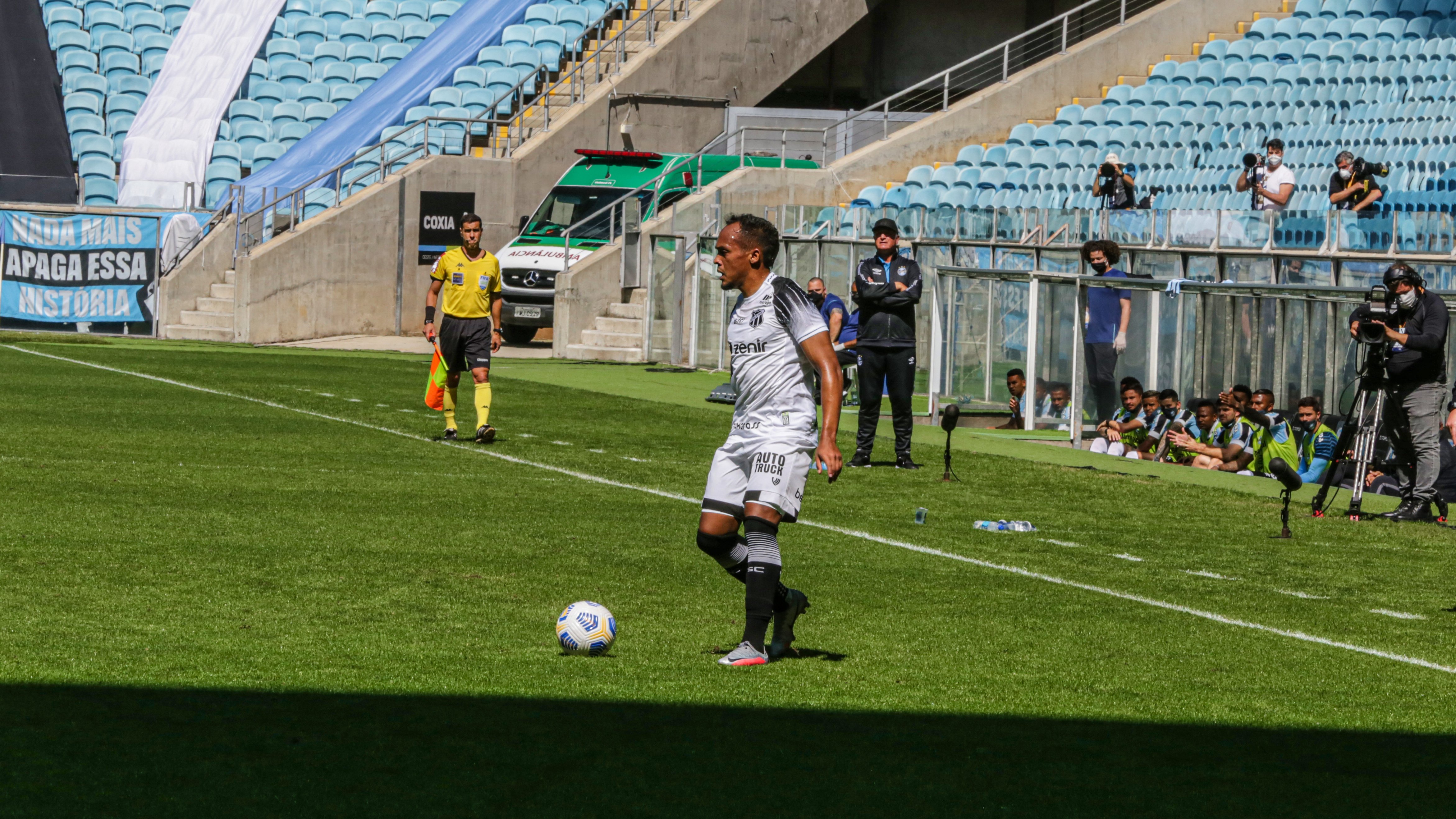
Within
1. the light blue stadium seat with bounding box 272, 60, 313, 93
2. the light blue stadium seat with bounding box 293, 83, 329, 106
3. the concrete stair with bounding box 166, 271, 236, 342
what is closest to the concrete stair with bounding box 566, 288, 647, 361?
the concrete stair with bounding box 166, 271, 236, 342

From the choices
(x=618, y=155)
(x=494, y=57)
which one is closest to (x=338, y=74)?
(x=494, y=57)

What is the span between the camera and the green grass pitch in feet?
18.7

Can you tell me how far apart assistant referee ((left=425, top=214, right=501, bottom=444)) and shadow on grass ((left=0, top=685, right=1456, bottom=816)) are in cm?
1035

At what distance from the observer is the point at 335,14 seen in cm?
4347

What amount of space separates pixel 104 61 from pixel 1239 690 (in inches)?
1541

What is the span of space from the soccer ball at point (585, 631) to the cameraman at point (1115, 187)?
65.5 ft

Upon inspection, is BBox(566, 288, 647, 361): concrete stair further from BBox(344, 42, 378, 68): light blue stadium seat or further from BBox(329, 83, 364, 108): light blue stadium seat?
BBox(344, 42, 378, 68): light blue stadium seat

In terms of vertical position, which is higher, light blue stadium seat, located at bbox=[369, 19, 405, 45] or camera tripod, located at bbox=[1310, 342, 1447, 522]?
light blue stadium seat, located at bbox=[369, 19, 405, 45]

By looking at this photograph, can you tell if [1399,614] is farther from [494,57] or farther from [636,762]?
[494,57]

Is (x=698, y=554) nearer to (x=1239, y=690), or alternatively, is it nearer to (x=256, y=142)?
(x=1239, y=690)

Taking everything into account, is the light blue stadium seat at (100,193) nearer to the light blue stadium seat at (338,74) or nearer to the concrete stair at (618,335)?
the light blue stadium seat at (338,74)

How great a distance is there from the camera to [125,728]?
605 cm

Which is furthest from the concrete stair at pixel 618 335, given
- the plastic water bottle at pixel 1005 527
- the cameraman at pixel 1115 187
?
the plastic water bottle at pixel 1005 527

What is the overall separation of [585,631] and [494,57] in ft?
115
